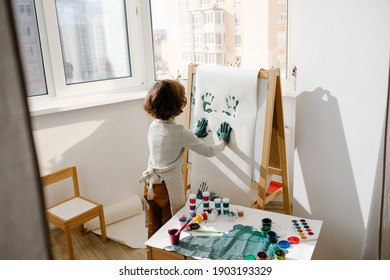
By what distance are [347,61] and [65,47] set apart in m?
1.80

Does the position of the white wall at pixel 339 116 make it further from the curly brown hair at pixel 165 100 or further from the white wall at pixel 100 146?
the curly brown hair at pixel 165 100

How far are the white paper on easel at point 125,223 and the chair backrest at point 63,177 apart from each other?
295 mm

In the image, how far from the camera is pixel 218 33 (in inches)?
105

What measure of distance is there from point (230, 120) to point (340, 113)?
1.76ft

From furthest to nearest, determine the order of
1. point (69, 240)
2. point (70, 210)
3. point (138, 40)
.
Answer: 1. point (138, 40)
2. point (70, 210)
3. point (69, 240)

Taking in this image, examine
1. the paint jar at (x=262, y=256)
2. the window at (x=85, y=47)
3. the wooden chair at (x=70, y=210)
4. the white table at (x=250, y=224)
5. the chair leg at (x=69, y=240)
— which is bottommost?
the chair leg at (x=69, y=240)

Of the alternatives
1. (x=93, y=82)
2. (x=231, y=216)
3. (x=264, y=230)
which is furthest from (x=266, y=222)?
(x=93, y=82)

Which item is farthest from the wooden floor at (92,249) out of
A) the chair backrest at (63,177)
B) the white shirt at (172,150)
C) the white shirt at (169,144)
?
the white shirt at (169,144)

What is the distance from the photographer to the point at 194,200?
5.91 feet

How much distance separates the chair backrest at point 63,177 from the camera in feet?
7.53

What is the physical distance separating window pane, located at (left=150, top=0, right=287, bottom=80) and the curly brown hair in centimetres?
97

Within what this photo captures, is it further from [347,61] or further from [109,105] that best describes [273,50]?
[109,105]

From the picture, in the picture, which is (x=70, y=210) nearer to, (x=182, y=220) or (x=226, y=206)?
(x=182, y=220)

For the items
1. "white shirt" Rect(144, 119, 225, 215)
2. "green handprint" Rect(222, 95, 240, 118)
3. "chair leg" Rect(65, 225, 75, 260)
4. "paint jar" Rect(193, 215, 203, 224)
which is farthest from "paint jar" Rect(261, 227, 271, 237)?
"chair leg" Rect(65, 225, 75, 260)
